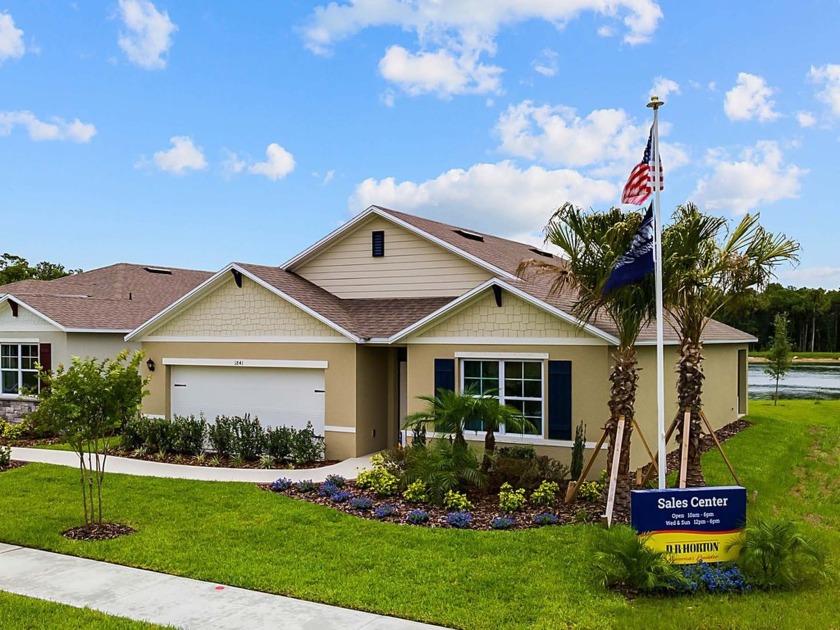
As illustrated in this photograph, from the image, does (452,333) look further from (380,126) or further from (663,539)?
(380,126)

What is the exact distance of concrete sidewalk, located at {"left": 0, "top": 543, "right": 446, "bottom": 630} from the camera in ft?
21.5

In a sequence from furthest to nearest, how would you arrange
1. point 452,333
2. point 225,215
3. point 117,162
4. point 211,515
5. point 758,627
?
point 225,215 < point 117,162 < point 452,333 < point 211,515 < point 758,627

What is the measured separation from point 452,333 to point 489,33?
270 inches

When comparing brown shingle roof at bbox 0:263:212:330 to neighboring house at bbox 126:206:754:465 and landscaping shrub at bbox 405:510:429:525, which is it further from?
landscaping shrub at bbox 405:510:429:525

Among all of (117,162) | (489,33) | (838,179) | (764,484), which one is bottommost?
(764,484)

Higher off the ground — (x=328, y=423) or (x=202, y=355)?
(x=202, y=355)

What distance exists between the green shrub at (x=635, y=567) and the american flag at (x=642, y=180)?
4.49 meters

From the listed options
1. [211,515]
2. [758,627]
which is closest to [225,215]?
[211,515]

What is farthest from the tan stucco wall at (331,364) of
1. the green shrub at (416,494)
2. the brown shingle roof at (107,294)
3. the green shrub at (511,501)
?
the brown shingle roof at (107,294)

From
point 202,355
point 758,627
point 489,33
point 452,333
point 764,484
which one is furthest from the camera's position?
point 202,355

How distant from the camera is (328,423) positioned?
50.2 feet

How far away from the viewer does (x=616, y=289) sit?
10.1 m

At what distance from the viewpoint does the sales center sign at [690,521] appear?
307 inches

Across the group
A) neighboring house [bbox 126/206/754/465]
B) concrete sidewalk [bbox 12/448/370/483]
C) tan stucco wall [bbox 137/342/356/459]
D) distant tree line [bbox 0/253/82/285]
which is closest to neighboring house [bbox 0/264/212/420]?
neighboring house [bbox 126/206/754/465]
